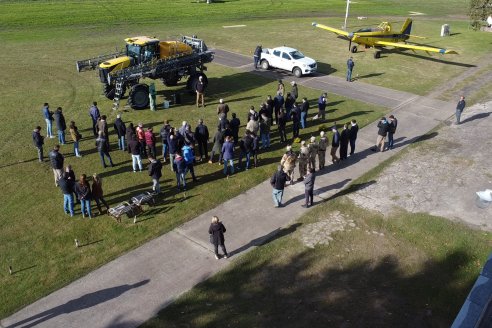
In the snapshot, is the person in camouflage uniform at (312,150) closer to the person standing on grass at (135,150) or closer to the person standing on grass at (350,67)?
the person standing on grass at (135,150)

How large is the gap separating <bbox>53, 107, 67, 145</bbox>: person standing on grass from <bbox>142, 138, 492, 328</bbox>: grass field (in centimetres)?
980

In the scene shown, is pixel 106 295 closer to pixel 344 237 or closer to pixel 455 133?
pixel 344 237

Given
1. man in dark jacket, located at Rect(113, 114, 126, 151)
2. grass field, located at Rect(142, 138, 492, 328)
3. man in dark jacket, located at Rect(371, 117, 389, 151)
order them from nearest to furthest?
grass field, located at Rect(142, 138, 492, 328) → man in dark jacket, located at Rect(113, 114, 126, 151) → man in dark jacket, located at Rect(371, 117, 389, 151)

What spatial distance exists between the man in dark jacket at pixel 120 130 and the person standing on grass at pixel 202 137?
113 inches

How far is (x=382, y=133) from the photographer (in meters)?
16.5

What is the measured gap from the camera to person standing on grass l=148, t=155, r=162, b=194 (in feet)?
42.7

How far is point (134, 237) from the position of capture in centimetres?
1187

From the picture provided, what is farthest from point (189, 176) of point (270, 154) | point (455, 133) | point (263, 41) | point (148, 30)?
point (148, 30)

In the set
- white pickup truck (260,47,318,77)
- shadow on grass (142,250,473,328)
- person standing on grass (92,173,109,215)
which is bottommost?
shadow on grass (142,250,473,328)

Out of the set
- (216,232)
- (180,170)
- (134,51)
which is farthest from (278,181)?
(134,51)

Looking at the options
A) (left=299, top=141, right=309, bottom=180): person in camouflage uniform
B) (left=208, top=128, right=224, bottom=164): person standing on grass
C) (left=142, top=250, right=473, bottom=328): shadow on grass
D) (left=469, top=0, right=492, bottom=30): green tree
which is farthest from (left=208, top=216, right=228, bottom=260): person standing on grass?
(left=469, top=0, right=492, bottom=30): green tree

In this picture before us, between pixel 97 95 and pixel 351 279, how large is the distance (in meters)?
17.4

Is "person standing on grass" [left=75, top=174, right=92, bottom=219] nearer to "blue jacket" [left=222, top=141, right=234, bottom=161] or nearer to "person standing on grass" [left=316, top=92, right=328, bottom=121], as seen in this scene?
"blue jacket" [left=222, top=141, right=234, bottom=161]

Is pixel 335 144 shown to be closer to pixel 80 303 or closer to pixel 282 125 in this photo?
pixel 282 125
